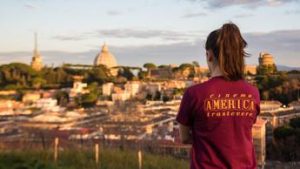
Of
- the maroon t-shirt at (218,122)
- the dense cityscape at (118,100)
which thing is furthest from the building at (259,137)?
the maroon t-shirt at (218,122)

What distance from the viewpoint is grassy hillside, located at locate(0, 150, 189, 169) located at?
18.9 ft

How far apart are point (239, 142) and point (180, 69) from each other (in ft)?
227

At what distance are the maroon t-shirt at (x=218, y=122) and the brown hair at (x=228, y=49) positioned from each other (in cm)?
4

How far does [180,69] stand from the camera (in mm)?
70625

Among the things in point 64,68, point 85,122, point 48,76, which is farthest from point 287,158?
point 64,68

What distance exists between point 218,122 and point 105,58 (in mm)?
82852

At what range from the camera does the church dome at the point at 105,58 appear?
83.1 meters

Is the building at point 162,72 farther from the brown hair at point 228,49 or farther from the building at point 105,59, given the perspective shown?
the brown hair at point 228,49

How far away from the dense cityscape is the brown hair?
25.9 ft

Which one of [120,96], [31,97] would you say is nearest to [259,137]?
[120,96]

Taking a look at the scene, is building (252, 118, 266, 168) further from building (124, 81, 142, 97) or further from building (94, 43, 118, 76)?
building (94, 43, 118, 76)

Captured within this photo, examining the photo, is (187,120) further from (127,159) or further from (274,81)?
(274,81)

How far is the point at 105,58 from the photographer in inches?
3312

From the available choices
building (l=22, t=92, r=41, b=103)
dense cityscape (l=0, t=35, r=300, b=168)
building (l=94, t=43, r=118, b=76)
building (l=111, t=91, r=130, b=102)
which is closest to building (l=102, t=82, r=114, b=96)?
dense cityscape (l=0, t=35, r=300, b=168)
